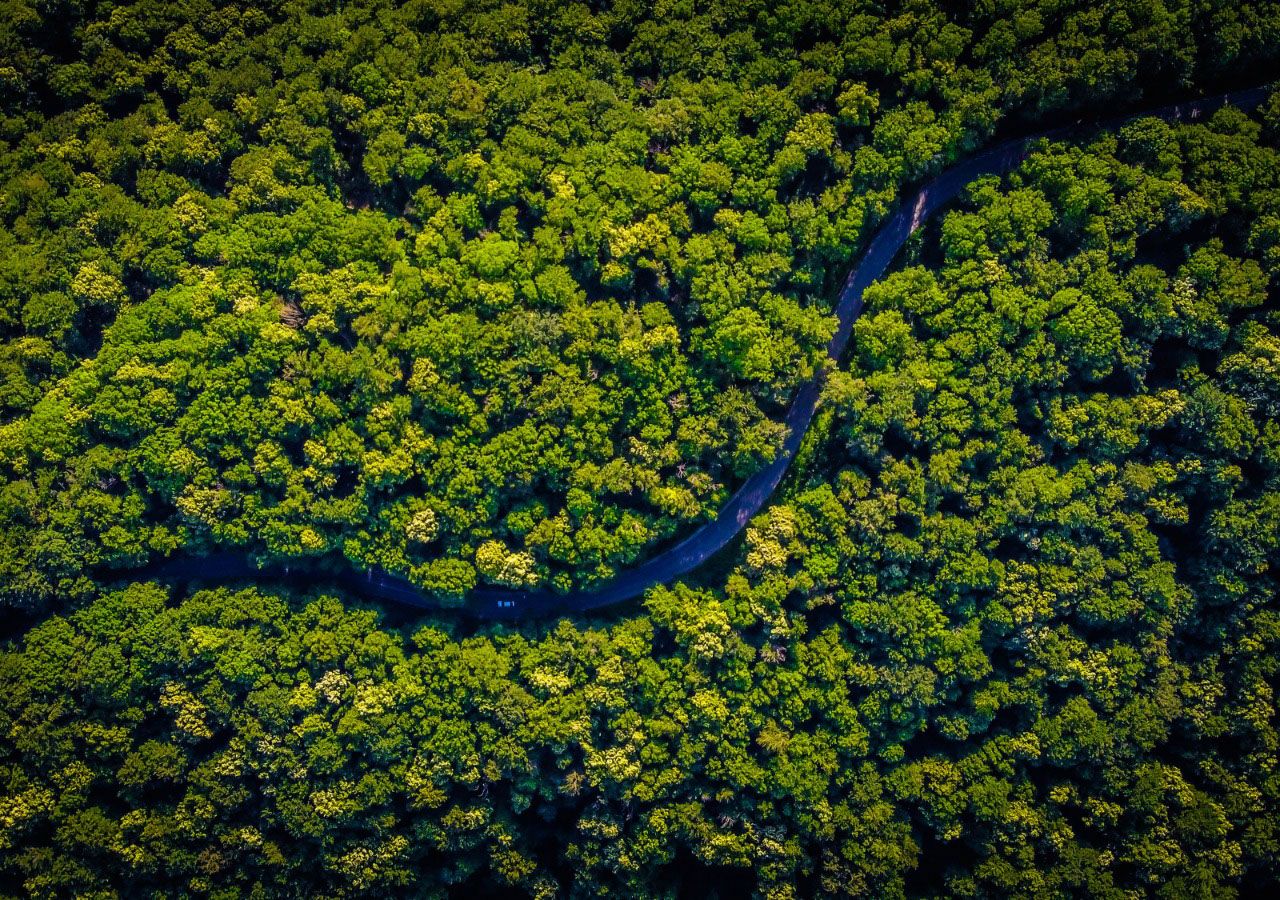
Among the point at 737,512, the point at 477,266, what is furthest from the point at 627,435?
the point at 477,266

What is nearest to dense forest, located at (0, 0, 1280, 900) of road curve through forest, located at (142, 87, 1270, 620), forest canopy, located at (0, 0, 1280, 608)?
forest canopy, located at (0, 0, 1280, 608)

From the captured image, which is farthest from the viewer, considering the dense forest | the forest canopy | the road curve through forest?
the road curve through forest

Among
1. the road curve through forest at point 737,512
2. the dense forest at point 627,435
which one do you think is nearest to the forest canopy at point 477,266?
the dense forest at point 627,435

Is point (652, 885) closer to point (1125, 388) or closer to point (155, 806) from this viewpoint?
point (155, 806)

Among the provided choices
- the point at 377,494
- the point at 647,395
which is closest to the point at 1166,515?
the point at 647,395

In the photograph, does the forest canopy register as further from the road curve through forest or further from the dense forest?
the road curve through forest

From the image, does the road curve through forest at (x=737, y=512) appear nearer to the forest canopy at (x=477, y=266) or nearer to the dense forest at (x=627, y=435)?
the dense forest at (x=627, y=435)
